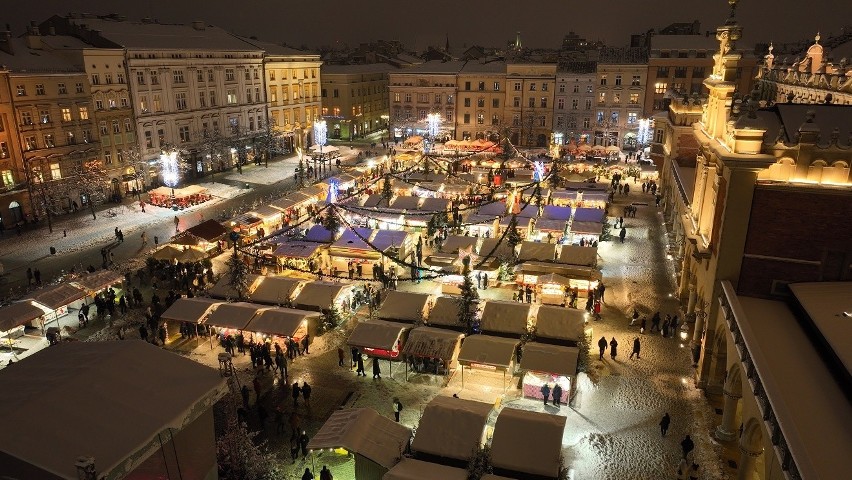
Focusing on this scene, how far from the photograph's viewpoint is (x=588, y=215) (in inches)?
1393

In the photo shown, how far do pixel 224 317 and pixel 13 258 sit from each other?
19077mm

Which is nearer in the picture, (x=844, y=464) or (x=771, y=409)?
(x=844, y=464)

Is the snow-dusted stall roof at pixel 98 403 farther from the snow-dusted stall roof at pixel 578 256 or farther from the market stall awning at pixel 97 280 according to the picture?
the snow-dusted stall roof at pixel 578 256

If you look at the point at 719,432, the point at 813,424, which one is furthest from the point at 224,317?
the point at 813,424

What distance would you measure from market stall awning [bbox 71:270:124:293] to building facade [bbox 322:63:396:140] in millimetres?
52981

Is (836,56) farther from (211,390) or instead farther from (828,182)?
(211,390)

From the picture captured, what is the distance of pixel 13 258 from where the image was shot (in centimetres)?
3425

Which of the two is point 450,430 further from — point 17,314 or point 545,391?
point 17,314

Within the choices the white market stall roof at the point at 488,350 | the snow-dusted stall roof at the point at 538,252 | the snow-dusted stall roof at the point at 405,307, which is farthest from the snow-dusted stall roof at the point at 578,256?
the white market stall roof at the point at 488,350

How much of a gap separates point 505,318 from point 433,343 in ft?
10.0

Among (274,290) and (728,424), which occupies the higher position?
(274,290)

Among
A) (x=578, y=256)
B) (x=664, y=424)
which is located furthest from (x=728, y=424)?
(x=578, y=256)

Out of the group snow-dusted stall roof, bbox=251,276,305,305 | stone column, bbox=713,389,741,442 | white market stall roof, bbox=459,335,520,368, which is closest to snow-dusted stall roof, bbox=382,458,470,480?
white market stall roof, bbox=459,335,520,368

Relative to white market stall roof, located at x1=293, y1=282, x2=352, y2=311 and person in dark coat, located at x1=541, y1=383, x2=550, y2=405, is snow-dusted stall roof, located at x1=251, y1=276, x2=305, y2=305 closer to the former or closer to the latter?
white market stall roof, located at x1=293, y1=282, x2=352, y2=311
